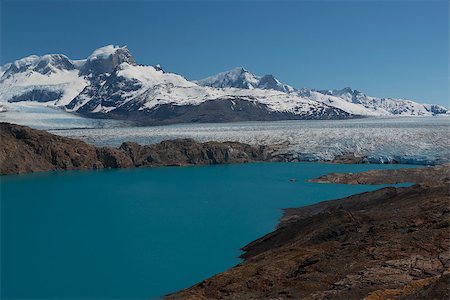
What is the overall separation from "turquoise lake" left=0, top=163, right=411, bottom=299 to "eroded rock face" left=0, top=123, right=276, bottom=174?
439 centimetres

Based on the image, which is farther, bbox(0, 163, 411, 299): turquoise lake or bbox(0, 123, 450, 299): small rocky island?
bbox(0, 163, 411, 299): turquoise lake

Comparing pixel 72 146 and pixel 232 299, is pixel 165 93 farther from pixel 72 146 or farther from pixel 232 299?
pixel 232 299

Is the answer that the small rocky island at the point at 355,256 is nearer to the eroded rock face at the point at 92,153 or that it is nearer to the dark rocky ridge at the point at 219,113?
the eroded rock face at the point at 92,153

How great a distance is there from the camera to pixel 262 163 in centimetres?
5200

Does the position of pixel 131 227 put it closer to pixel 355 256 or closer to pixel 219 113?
pixel 355 256

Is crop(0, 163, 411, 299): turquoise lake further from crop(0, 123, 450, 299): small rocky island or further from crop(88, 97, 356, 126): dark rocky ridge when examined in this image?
crop(88, 97, 356, 126): dark rocky ridge

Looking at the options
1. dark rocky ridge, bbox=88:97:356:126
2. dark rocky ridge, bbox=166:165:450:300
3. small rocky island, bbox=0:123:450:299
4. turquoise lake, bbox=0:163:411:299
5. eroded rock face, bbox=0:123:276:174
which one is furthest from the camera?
dark rocky ridge, bbox=88:97:356:126

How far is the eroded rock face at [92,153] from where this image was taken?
144ft

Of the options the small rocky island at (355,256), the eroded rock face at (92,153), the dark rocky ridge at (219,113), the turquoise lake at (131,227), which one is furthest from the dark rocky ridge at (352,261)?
the dark rocky ridge at (219,113)

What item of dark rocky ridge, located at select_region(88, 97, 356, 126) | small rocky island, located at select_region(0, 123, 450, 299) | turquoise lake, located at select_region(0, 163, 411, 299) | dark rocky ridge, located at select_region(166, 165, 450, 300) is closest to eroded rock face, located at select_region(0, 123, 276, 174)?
turquoise lake, located at select_region(0, 163, 411, 299)

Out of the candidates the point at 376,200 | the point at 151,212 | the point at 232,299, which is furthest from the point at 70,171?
the point at 232,299

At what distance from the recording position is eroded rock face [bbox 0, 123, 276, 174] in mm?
43906

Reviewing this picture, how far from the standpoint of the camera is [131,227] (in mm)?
21250

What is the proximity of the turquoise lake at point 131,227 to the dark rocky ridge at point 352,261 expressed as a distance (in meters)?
→ 2.21
